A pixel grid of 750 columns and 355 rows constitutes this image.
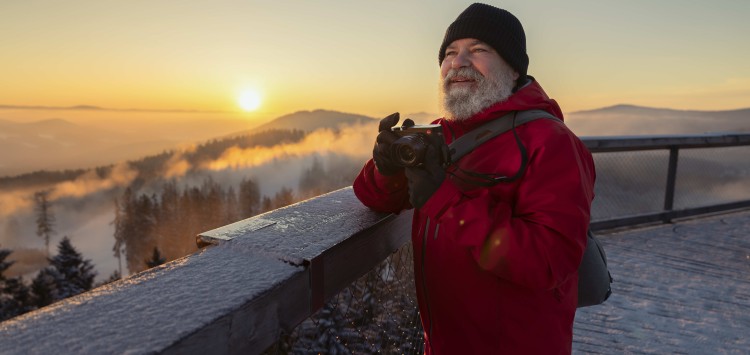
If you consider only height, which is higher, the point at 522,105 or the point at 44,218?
the point at 522,105

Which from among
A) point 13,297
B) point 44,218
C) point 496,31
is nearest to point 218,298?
point 496,31

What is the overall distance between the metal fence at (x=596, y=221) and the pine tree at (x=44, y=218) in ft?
375

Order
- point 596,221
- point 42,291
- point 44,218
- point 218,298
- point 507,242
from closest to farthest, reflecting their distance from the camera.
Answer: point 218,298
point 507,242
point 596,221
point 42,291
point 44,218

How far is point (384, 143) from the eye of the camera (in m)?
1.84

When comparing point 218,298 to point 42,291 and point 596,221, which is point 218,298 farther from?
point 42,291

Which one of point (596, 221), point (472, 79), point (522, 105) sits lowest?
point (596, 221)

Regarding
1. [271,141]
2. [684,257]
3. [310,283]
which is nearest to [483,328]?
[310,283]

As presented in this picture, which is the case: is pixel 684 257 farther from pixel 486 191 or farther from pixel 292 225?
pixel 292 225

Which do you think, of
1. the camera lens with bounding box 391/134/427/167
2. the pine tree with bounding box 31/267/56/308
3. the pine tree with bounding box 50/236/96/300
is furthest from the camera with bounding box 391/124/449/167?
the pine tree with bounding box 50/236/96/300

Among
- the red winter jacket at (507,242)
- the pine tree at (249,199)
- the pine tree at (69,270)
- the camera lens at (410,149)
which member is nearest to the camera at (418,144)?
the camera lens at (410,149)

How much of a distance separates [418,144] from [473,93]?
495 millimetres

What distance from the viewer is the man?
1493mm

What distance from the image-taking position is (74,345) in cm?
86

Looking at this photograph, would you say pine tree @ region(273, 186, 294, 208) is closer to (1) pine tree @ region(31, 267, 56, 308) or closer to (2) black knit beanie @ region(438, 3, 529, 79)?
(1) pine tree @ region(31, 267, 56, 308)
